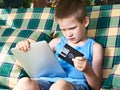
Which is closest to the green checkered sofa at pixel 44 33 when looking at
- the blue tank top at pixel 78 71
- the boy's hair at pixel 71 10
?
the blue tank top at pixel 78 71

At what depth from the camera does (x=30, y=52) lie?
188 centimetres

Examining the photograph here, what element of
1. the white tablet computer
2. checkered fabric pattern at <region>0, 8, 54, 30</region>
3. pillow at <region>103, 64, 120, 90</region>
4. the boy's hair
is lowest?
pillow at <region>103, 64, 120, 90</region>

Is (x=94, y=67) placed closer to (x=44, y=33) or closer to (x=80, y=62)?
(x=80, y=62)

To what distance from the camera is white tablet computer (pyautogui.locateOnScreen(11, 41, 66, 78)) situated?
6.10 ft

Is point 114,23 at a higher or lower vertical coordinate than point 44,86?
higher

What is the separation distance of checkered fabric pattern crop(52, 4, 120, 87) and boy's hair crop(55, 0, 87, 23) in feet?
0.85

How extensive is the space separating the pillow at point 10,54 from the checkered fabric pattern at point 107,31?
0.56ft

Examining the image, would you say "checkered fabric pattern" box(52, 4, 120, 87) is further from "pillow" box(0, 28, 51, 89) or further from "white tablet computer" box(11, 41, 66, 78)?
"white tablet computer" box(11, 41, 66, 78)

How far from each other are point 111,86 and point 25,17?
0.95 meters

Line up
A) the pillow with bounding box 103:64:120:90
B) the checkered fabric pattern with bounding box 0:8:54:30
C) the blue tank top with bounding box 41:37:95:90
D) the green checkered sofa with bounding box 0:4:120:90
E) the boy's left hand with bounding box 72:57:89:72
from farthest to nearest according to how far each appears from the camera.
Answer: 1. the checkered fabric pattern with bounding box 0:8:54:30
2. the green checkered sofa with bounding box 0:4:120:90
3. the blue tank top with bounding box 41:37:95:90
4. the pillow with bounding box 103:64:120:90
5. the boy's left hand with bounding box 72:57:89:72

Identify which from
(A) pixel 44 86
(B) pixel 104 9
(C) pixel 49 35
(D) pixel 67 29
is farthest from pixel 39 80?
(B) pixel 104 9

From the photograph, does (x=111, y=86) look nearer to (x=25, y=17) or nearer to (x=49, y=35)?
(x=49, y=35)

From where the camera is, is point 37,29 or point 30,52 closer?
point 30,52

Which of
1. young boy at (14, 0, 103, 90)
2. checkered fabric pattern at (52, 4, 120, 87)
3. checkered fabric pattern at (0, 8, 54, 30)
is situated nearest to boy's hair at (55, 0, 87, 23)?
young boy at (14, 0, 103, 90)
